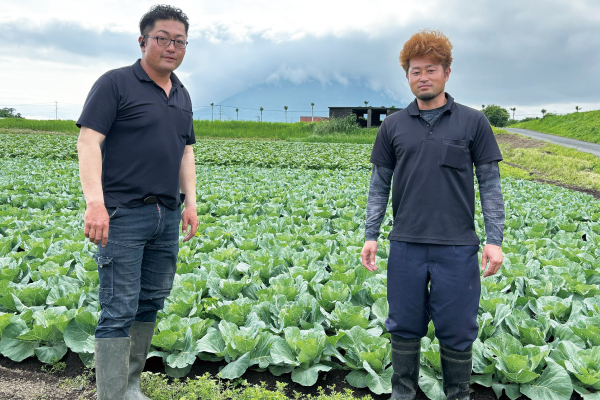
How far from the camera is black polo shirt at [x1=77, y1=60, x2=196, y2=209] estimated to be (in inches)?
81.0

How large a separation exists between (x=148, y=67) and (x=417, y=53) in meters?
1.38

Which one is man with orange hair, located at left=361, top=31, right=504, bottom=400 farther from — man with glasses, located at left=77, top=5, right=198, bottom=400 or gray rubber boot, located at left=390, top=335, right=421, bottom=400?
man with glasses, located at left=77, top=5, right=198, bottom=400

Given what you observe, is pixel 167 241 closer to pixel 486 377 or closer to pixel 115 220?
pixel 115 220

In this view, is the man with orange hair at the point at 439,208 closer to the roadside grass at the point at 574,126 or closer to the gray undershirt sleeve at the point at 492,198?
the gray undershirt sleeve at the point at 492,198

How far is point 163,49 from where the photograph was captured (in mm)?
2178

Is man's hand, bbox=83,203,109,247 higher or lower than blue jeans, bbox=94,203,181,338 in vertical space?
higher

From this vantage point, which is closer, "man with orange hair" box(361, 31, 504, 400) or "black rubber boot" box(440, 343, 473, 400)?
"man with orange hair" box(361, 31, 504, 400)

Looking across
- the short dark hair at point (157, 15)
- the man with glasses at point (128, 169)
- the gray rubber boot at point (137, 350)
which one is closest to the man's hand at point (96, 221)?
the man with glasses at point (128, 169)

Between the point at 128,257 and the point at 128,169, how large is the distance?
0.44 meters

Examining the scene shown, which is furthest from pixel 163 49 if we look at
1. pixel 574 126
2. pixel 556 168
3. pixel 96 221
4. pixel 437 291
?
pixel 574 126

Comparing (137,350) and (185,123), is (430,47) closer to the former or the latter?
(185,123)

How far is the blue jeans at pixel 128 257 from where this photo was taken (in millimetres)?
2133

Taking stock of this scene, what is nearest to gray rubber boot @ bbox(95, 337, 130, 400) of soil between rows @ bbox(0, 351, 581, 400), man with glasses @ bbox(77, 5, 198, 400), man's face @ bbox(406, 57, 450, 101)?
man with glasses @ bbox(77, 5, 198, 400)

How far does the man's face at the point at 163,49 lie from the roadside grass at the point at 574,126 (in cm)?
4074
